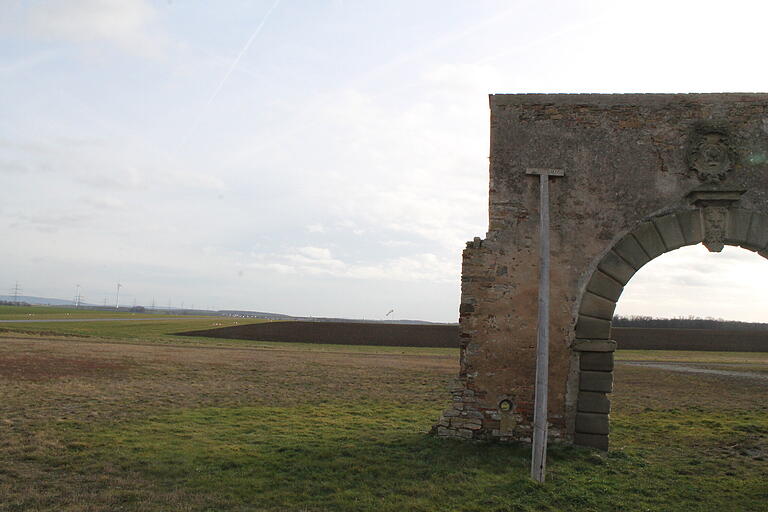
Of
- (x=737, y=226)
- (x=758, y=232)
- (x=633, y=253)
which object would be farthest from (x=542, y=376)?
(x=758, y=232)

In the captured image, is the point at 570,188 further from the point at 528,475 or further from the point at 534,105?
the point at 528,475

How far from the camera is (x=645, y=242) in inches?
335

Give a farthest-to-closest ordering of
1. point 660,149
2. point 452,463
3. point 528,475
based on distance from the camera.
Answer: point 660,149 < point 452,463 < point 528,475

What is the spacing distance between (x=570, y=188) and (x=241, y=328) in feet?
124

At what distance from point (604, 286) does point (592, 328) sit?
0.71 m

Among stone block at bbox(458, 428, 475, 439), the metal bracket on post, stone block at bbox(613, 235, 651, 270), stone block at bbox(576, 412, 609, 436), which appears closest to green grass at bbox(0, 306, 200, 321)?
stone block at bbox(458, 428, 475, 439)

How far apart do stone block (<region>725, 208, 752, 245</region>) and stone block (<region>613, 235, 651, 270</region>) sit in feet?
4.15

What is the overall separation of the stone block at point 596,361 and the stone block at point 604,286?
3.01 ft

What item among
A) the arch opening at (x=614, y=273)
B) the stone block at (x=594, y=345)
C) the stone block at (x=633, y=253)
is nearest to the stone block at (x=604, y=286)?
→ the arch opening at (x=614, y=273)

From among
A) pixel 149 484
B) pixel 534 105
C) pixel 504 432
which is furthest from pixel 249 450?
pixel 534 105

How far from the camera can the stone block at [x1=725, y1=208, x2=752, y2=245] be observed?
830 cm

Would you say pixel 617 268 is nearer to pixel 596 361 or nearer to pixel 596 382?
pixel 596 361

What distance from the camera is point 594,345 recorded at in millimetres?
8336

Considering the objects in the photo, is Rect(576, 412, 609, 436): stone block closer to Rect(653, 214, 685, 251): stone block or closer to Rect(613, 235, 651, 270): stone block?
Rect(613, 235, 651, 270): stone block
